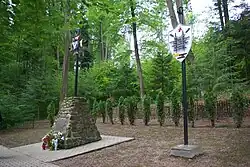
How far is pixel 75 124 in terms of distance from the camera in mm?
7055

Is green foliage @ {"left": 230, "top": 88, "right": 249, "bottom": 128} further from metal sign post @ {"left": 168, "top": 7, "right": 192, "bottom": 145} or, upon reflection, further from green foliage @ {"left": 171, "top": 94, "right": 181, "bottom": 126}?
metal sign post @ {"left": 168, "top": 7, "right": 192, "bottom": 145}

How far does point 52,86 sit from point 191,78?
870 centimetres

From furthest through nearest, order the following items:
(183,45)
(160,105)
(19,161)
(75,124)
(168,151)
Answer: (160,105) → (75,124) → (19,161) → (168,151) → (183,45)

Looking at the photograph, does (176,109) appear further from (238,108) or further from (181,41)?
(181,41)

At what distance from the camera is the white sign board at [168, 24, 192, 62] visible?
5.22 meters

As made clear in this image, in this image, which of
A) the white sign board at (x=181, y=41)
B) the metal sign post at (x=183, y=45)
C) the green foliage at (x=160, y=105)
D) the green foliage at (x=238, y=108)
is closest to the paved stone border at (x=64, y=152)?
the green foliage at (x=160, y=105)

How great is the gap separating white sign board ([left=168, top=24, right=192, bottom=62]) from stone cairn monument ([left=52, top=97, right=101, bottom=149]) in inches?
136

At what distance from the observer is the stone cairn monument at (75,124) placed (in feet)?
22.6

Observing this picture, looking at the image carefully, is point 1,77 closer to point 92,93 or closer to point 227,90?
point 92,93

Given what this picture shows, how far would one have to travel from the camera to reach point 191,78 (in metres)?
12.3

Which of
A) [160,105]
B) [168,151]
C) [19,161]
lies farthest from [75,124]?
[160,105]

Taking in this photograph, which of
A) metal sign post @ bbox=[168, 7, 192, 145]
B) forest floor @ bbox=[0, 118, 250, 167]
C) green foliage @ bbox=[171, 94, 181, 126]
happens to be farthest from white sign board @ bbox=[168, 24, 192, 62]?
green foliage @ bbox=[171, 94, 181, 126]

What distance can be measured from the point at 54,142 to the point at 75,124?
2.41ft

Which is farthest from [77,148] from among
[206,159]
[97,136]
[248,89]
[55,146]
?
[248,89]
